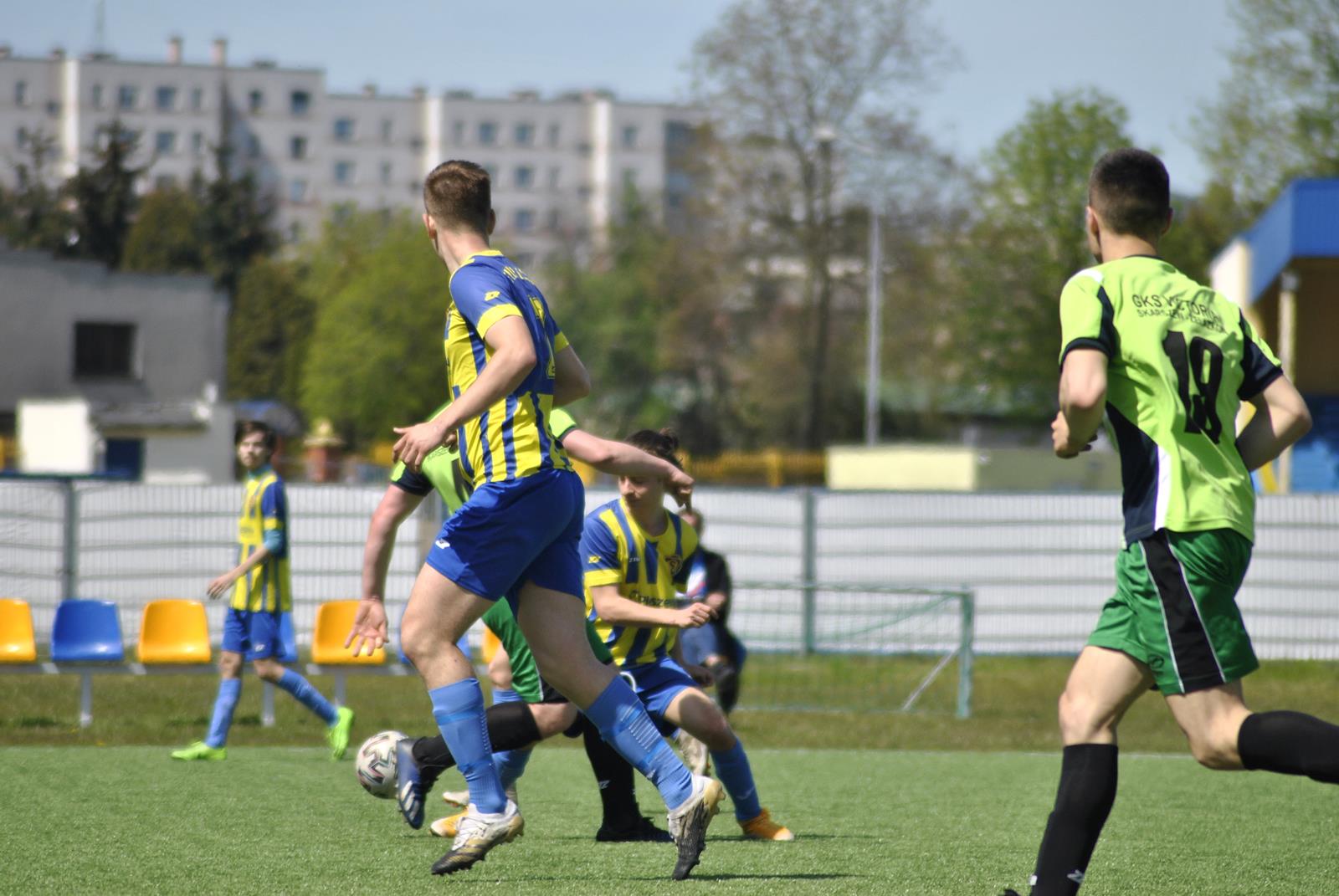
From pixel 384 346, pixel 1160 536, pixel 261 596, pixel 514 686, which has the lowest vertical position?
pixel 261 596

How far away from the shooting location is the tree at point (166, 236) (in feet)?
Answer: 244

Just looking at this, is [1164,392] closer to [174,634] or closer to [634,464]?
[634,464]

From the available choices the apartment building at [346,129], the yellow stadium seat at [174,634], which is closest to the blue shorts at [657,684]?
the yellow stadium seat at [174,634]

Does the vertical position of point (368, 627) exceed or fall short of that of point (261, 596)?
it exceeds it

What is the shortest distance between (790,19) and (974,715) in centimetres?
3057

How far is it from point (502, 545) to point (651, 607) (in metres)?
1.62

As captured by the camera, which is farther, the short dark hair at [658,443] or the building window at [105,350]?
the building window at [105,350]

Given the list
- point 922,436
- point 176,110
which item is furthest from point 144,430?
point 176,110

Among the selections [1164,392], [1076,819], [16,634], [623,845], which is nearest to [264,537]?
[16,634]

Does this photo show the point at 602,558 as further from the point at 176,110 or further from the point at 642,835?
the point at 176,110

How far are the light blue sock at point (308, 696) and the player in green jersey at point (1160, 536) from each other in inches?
287

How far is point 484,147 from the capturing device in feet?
397

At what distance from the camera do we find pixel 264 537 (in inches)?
427

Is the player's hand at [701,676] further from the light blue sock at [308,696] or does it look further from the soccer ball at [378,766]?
the light blue sock at [308,696]
